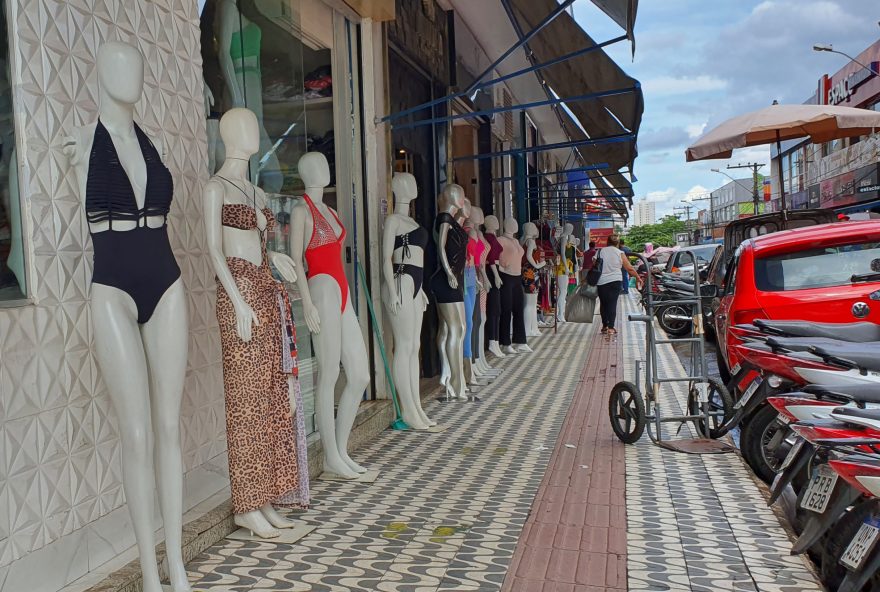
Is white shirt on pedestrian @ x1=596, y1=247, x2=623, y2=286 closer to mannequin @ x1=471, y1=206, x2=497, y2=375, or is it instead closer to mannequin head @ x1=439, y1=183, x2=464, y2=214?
mannequin @ x1=471, y1=206, x2=497, y2=375

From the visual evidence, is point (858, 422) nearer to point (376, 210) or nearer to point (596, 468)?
point (596, 468)

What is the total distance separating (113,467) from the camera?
9.87ft

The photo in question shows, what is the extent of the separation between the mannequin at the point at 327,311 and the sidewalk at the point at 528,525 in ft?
1.03

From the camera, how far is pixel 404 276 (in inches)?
218

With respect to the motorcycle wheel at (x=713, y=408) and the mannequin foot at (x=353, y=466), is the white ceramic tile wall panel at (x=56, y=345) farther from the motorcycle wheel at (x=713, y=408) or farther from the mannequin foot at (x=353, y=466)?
the motorcycle wheel at (x=713, y=408)

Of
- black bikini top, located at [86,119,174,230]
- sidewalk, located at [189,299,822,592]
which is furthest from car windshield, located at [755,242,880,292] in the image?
black bikini top, located at [86,119,174,230]

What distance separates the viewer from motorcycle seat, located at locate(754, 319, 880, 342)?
11.8 ft

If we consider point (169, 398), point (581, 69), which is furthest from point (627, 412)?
point (581, 69)

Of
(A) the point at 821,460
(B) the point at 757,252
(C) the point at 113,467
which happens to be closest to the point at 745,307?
(B) the point at 757,252

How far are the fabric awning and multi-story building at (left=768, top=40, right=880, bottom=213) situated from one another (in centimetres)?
1758

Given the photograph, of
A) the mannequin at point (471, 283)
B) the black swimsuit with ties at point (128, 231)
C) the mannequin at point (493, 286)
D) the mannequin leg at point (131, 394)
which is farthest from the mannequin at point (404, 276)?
the mannequin at point (493, 286)

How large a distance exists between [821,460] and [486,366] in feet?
20.0

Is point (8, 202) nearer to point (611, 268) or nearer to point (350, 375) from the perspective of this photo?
point (350, 375)

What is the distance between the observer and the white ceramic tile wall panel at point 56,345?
8.33ft
